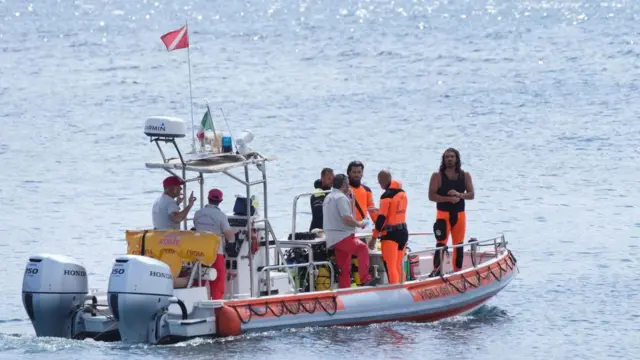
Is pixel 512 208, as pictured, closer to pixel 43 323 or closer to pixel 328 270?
pixel 328 270

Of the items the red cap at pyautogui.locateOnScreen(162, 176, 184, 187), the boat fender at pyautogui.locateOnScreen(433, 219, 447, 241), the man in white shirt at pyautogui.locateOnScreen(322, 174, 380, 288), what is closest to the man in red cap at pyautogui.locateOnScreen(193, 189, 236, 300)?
the red cap at pyautogui.locateOnScreen(162, 176, 184, 187)

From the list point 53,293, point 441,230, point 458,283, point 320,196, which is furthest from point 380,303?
point 53,293

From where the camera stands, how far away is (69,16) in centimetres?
7500

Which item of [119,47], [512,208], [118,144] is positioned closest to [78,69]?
[119,47]

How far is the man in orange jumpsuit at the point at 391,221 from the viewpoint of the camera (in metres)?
16.3

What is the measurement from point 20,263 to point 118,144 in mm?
11847

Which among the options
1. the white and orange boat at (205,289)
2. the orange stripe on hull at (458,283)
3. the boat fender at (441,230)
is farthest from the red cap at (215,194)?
the boat fender at (441,230)

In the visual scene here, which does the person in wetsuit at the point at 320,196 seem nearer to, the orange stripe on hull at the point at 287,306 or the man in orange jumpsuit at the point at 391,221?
the man in orange jumpsuit at the point at 391,221

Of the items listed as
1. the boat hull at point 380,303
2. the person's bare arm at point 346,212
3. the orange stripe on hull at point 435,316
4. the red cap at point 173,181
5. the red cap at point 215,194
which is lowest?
the orange stripe on hull at point 435,316

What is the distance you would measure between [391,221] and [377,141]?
671 inches

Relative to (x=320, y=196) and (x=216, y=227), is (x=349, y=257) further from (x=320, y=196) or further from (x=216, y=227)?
(x=216, y=227)

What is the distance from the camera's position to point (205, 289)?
15.3 metres

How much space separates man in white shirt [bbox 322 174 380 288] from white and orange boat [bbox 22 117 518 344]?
20 cm

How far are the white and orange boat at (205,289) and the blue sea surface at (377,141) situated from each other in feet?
0.72
